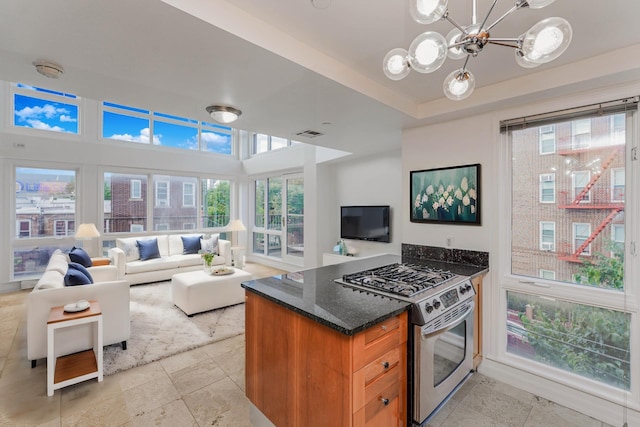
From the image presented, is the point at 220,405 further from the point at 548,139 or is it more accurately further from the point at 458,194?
the point at 548,139

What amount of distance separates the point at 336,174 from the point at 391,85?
3293 millimetres

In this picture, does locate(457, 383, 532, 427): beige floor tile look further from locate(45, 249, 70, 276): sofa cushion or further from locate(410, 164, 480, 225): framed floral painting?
locate(45, 249, 70, 276): sofa cushion

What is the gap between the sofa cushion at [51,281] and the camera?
253 cm

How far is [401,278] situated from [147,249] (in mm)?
5056

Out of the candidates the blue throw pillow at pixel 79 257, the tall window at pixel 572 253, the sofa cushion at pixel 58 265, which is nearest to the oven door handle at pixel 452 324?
the tall window at pixel 572 253

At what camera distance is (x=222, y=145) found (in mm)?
7480

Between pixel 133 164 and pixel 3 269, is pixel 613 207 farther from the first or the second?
pixel 3 269

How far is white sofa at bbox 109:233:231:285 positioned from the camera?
16.1 ft

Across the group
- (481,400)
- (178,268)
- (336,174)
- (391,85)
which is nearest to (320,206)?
(336,174)

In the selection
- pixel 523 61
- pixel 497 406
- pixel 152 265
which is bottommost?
pixel 497 406

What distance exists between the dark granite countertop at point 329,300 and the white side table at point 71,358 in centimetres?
147

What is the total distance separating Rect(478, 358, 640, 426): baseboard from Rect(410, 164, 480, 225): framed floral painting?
4.20 ft

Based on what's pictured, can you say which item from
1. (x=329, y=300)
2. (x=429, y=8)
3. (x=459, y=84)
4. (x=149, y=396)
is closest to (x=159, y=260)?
(x=149, y=396)

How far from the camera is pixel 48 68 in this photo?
1771mm
